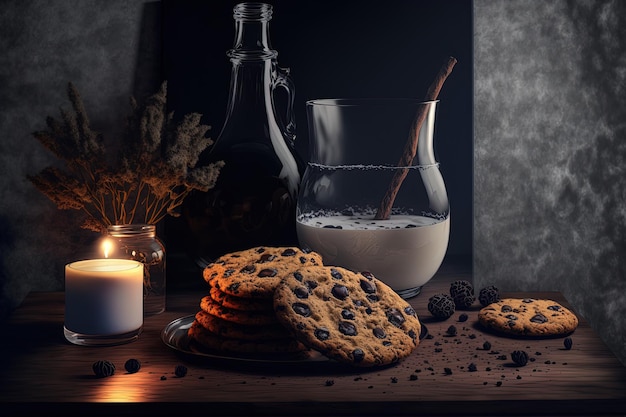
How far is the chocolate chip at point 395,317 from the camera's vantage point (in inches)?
43.2

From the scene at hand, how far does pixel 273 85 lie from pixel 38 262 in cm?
64

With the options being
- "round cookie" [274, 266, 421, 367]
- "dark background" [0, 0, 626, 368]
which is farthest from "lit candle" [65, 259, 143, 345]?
"dark background" [0, 0, 626, 368]

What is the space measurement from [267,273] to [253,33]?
1.86ft

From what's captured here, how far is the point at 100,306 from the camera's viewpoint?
45.3 inches

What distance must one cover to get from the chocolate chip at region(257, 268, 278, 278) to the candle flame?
0.30 m

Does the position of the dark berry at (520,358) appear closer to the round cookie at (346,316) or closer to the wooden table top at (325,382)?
the wooden table top at (325,382)

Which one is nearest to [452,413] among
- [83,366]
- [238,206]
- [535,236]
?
[83,366]

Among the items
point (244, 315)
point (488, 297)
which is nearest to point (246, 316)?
point (244, 315)

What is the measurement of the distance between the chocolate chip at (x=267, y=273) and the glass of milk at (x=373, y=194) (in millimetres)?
231

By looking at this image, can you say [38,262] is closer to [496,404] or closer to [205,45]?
[205,45]

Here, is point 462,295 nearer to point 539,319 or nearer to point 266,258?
point 539,319

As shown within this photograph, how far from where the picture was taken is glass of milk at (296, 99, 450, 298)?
1323 mm

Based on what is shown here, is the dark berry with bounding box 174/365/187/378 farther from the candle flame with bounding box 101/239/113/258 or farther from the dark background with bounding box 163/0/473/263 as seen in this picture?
the dark background with bounding box 163/0/473/263

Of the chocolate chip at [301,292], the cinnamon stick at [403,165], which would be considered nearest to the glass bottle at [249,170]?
the cinnamon stick at [403,165]
